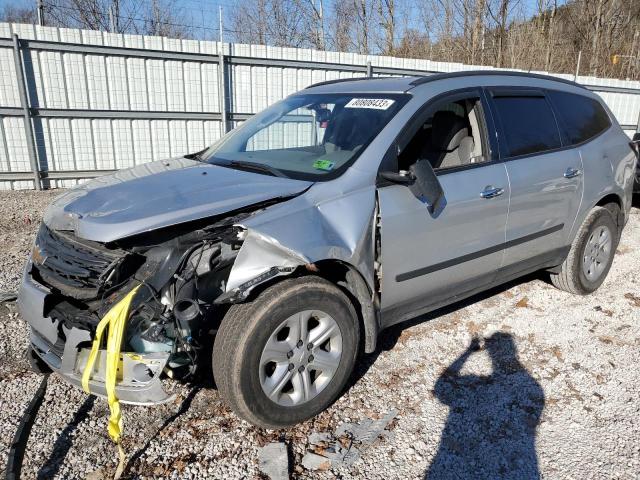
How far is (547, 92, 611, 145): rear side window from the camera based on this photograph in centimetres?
406

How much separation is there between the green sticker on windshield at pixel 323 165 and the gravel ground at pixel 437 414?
1.37 metres

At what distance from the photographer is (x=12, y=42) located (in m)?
7.52

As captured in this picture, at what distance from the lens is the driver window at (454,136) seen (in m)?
3.37

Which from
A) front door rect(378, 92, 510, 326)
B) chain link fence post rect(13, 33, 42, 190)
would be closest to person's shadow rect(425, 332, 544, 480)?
front door rect(378, 92, 510, 326)

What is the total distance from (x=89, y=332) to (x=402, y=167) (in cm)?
199

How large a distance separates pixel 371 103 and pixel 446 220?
925 mm

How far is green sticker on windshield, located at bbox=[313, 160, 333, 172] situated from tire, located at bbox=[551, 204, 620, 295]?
8.33ft

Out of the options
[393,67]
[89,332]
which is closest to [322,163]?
[89,332]

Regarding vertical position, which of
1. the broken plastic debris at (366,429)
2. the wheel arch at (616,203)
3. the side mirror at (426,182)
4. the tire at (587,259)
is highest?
the side mirror at (426,182)

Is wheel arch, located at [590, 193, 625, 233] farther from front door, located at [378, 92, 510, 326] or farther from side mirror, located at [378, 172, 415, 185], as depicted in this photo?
side mirror, located at [378, 172, 415, 185]

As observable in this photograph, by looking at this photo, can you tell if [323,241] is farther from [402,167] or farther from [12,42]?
[12,42]

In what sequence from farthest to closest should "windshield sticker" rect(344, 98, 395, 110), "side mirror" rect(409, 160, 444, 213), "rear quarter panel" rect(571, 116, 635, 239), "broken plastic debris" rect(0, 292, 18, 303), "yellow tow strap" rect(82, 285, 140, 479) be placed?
"rear quarter panel" rect(571, 116, 635, 239), "broken plastic debris" rect(0, 292, 18, 303), "windshield sticker" rect(344, 98, 395, 110), "side mirror" rect(409, 160, 444, 213), "yellow tow strap" rect(82, 285, 140, 479)

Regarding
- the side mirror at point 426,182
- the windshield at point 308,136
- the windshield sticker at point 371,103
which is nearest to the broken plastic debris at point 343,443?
the side mirror at point 426,182

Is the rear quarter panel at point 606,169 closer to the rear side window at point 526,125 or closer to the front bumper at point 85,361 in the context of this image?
the rear side window at point 526,125
